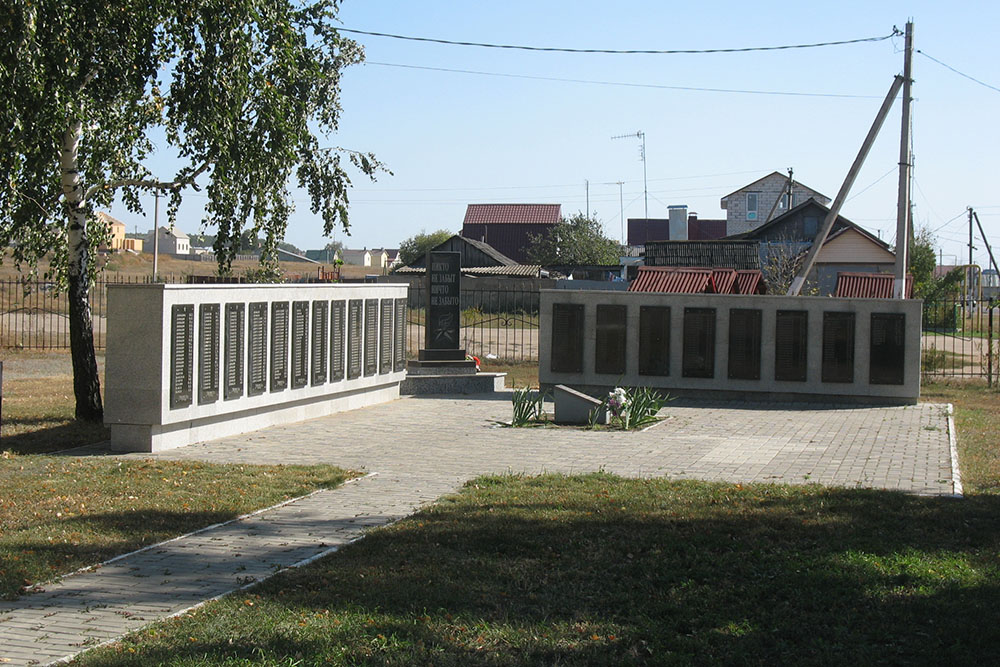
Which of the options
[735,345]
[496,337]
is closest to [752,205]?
[496,337]

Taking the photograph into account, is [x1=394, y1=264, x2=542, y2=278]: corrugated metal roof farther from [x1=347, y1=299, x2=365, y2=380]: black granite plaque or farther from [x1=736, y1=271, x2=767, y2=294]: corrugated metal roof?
[x1=347, y1=299, x2=365, y2=380]: black granite plaque

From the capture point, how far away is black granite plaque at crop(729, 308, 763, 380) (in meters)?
19.0

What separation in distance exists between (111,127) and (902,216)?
16336 millimetres

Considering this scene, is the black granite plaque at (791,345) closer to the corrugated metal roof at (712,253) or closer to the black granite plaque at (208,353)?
the black granite plaque at (208,353)

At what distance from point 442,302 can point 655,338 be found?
453cm

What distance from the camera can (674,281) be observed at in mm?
21406

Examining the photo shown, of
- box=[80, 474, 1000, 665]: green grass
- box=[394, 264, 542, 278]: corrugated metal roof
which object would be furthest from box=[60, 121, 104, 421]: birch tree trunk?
box=[394, 264, 542, 278]: corrugated metal roof

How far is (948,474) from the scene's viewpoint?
11.0 metres

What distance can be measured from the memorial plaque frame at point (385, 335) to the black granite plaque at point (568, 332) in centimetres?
313

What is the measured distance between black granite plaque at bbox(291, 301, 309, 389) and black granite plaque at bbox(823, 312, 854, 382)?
9.25m

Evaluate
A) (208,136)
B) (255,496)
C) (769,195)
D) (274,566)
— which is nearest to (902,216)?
(208,136)

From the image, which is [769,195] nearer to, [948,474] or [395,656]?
[948,474]

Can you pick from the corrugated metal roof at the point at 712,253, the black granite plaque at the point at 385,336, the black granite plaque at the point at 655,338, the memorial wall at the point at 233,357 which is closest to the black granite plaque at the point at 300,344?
the memorial wall at the point at 233,357

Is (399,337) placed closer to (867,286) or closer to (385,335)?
(385,335)
